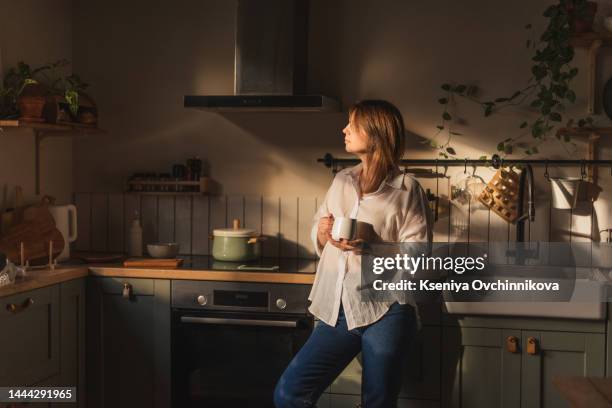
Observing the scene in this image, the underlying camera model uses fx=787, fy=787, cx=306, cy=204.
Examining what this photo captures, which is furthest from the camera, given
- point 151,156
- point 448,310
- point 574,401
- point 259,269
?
point 151,156

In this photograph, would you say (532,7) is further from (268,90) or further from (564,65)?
(268,90)

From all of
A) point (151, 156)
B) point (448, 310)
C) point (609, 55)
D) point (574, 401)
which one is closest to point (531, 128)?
point (609, 55)

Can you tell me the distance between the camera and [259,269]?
3.36 metres

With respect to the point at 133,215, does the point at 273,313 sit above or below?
below

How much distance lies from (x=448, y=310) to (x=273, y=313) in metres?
0.72

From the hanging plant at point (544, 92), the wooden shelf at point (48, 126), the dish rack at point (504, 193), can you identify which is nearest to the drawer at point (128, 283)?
the wooden shelf at point (48, 126)

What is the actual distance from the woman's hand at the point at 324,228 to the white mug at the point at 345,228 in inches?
4.4

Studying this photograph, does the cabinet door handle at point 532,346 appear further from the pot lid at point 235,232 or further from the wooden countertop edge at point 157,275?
the pot lid at point 235,232

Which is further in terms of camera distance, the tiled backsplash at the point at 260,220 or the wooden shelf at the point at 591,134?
the tiled backsplash at the point at 260,220

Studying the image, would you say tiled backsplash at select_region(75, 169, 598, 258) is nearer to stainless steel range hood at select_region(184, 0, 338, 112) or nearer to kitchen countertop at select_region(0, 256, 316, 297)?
kitchen countertop at select_region(0, 256, 316, 297)

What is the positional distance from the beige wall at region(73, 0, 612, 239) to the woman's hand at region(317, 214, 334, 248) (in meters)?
1.02

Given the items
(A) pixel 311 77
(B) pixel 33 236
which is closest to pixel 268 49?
(A) pixel 311 77

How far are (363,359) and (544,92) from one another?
1487 mm

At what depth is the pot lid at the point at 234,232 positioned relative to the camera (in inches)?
142
